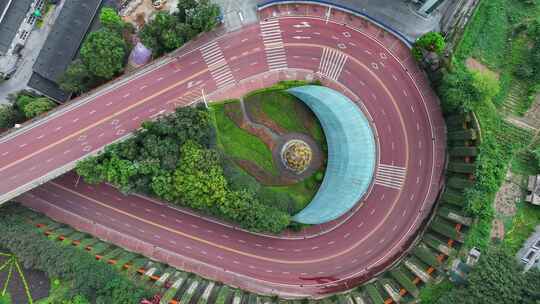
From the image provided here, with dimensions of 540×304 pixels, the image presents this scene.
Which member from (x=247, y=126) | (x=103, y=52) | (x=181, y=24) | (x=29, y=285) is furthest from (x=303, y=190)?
(x=29, y=285)

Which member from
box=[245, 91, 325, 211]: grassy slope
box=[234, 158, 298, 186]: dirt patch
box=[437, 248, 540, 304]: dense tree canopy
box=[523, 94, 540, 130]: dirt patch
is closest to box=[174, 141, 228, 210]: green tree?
box=[234, 158, 298, 186]: dirt patch

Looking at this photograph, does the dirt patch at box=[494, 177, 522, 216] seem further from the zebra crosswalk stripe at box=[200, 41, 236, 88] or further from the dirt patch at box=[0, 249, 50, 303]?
the dirt patch at box=[0, 249, 50, 303]

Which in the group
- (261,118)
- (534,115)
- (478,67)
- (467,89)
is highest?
(478,67)

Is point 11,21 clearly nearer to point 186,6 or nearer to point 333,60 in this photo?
point 186,6

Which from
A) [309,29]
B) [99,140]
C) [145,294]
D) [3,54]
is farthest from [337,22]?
[3,54]

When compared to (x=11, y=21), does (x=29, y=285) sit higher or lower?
lower

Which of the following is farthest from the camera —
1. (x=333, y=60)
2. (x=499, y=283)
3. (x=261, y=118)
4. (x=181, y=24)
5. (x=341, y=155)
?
(x=333, y=60)

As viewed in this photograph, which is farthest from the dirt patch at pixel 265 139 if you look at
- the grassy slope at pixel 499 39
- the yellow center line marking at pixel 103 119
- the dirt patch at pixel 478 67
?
the grassy slope at pixel 499 39
